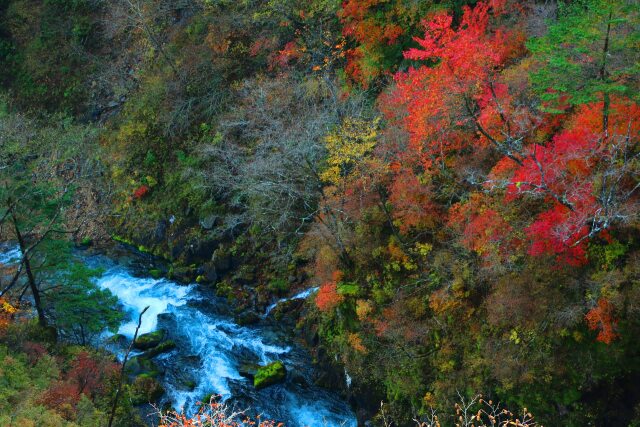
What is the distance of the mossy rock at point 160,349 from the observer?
20562mm

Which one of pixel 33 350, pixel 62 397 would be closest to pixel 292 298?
pixel 62 397

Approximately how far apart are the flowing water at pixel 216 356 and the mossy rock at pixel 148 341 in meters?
0.62

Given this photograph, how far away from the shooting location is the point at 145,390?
18297mm

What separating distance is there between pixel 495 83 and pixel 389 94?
580 centimetres

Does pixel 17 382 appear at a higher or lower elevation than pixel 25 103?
lower

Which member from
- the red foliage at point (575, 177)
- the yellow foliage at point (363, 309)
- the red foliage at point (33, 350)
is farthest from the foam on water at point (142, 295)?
the red foliage at point (575, 177)

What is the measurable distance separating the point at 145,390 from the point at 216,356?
3.13m

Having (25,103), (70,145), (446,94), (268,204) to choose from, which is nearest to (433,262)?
(446,94)

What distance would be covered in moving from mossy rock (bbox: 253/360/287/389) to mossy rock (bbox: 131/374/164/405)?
3.65m

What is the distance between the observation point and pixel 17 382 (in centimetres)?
1542

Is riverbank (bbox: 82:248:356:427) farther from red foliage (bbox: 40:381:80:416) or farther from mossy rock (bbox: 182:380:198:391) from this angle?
red foliage (bbox: 40:381:80:416)

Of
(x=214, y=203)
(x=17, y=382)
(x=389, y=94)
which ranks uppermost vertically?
(x=389, y=94)

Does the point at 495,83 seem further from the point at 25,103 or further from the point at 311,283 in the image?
the point at 25,103

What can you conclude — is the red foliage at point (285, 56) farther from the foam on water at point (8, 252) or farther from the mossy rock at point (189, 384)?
the foam on water at point (8, 252)
